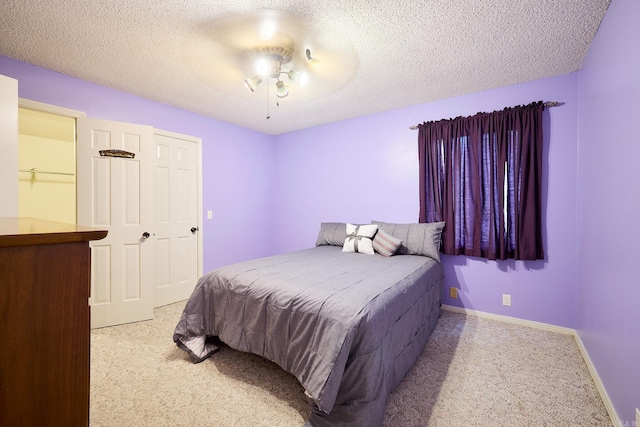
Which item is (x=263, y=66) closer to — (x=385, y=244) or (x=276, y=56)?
(x=276, y=56)

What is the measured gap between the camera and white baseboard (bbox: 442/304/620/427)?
1.51m

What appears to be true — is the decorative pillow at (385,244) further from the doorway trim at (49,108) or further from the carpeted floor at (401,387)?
the doorway trim at (49,108)

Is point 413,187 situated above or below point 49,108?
below

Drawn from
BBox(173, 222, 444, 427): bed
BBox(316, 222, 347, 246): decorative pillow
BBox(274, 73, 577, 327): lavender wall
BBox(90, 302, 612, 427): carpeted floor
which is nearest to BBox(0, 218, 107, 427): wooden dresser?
BBox(173, 222, 444, 427): bed

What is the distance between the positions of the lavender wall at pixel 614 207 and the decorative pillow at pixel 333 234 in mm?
2208

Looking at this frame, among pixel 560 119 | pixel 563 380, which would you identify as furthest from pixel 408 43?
pixel 563 380

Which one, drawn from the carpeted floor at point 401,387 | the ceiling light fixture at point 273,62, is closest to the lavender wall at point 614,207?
the carpeted floor at point 401,387

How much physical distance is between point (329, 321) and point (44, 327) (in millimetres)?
1117

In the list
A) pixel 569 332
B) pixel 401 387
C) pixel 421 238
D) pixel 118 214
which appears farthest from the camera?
pixel 421 238

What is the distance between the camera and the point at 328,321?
1443 mm

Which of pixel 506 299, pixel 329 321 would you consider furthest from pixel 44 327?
pixel 506 299

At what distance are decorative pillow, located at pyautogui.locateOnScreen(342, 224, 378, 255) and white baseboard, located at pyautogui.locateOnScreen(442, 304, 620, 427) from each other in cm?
114

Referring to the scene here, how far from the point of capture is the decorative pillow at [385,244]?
2.80 metres

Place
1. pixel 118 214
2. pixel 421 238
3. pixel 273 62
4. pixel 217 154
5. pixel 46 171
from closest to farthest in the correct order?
pixel 273 62
pixel 118 214
pixel 421 238
pixel 217 154
pixel 46 171
